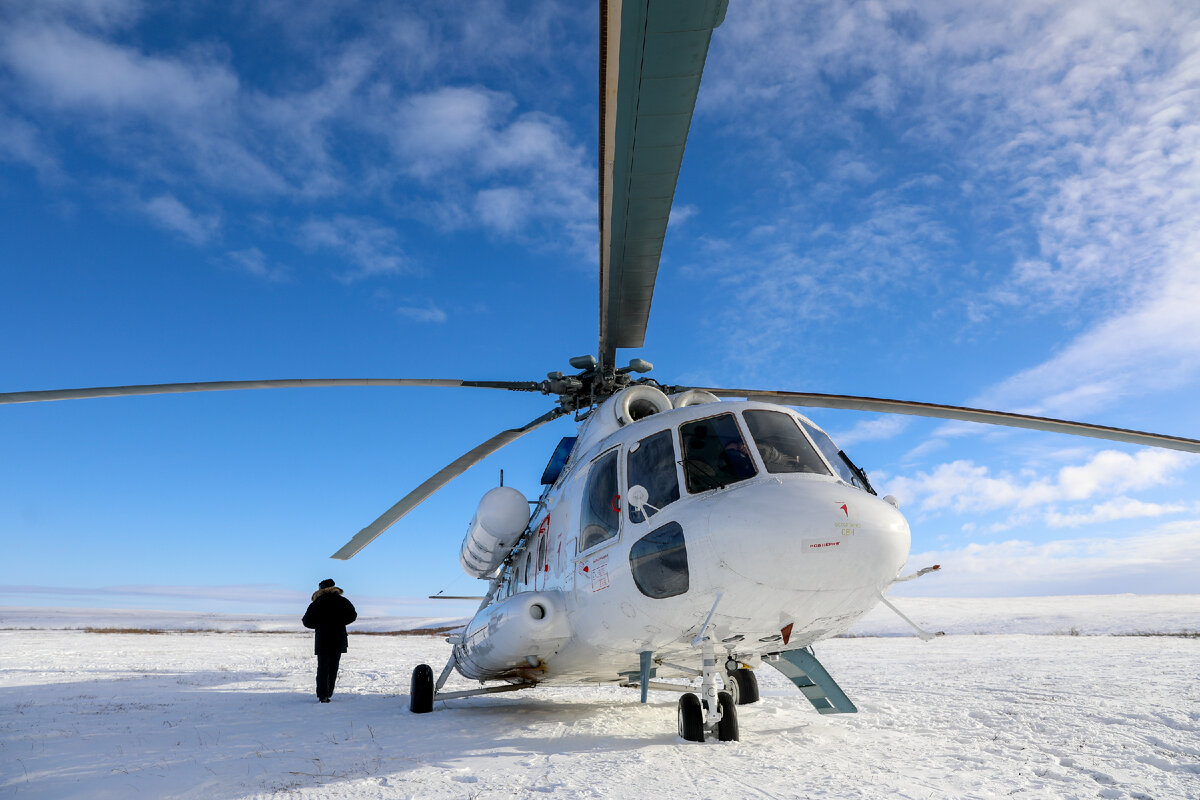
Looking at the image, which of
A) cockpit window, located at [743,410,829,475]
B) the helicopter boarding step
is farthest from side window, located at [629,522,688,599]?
the helicopter boarding step

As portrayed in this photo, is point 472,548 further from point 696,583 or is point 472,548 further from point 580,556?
point 696,583

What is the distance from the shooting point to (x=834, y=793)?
3857 millimetres

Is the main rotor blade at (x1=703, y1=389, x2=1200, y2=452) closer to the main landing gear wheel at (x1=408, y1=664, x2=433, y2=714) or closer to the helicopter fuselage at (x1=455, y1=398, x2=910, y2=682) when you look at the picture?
the helicopter fuselage at (x1=455, y1=398, x2=910, y2=682)

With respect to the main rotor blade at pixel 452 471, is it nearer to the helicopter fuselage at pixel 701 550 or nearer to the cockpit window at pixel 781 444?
the helicopter fuselage at pixel 701 550

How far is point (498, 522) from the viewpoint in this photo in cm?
854

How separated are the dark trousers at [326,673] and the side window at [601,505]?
5203 millimetres

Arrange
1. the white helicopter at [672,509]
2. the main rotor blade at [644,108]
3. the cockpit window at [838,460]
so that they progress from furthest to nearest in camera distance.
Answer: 1. the cockpit window at [838,460]
2. the white helicopter at [672,509]
3. the main rotor blade at [644,108]

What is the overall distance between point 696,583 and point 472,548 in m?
4.80

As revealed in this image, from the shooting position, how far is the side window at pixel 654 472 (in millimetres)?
5430

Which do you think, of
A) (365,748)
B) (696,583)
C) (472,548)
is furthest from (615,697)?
(696,583)

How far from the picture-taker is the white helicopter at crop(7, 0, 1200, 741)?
136 inches

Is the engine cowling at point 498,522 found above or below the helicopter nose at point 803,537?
above

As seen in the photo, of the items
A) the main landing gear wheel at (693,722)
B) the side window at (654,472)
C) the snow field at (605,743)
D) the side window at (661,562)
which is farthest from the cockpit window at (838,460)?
the main landing gear wheel at (693,722)

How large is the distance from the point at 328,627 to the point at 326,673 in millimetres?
606
